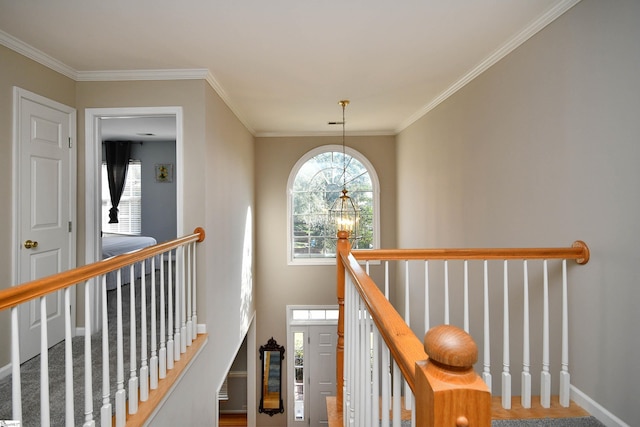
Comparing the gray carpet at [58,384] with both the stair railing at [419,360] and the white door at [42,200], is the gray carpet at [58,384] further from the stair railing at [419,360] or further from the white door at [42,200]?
the stair railing at [419,360]

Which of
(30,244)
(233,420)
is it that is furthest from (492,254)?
(233,420)

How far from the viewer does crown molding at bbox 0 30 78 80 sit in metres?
2.39

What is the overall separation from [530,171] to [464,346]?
2.17m

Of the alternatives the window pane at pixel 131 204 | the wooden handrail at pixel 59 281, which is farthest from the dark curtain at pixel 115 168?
the wooden handrail at pixel 59 281

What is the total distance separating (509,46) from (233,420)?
264 inches

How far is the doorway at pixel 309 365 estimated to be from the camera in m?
5.62

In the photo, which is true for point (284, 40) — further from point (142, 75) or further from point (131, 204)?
point (131, 204)

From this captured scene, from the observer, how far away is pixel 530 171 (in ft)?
7.45

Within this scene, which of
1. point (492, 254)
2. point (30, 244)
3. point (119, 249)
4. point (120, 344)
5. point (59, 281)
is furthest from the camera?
point (119, 249)

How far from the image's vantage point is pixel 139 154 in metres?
6.66

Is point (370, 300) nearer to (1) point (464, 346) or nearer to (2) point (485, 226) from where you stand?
(1) point (464, 346)

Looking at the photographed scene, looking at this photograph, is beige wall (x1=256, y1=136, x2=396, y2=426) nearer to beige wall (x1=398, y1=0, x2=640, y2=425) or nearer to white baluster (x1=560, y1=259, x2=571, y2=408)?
beige wall (x1=398, y1=0, x2=640, y2=425)

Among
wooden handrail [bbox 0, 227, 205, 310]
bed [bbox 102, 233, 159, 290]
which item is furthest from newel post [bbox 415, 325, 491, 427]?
bed [bbox 102, 233, 159, 290]

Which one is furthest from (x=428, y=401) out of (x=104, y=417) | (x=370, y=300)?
(x=104, y=417)
